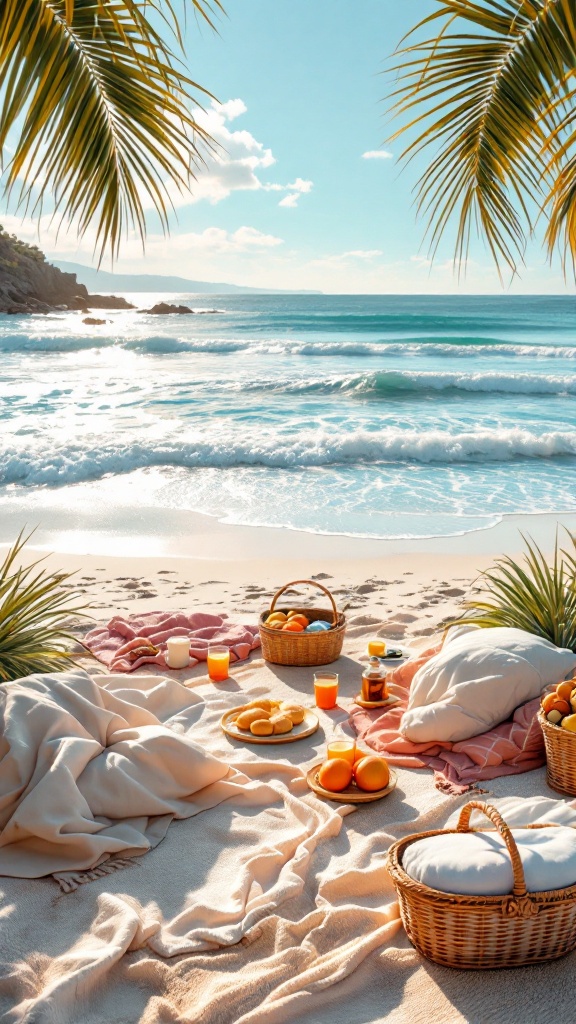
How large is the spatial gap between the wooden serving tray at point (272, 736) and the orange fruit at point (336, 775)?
523mm

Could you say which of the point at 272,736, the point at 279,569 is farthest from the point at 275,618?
the point at 279,569

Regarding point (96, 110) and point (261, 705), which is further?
point (261, 705)

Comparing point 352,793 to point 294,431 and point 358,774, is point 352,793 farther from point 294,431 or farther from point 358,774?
point 294,431

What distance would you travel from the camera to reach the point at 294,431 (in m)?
14.5

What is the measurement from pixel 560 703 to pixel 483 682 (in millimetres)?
394

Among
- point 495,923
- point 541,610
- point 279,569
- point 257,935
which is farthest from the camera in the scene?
point 279,569

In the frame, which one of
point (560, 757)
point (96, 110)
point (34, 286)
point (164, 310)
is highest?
point (34, 286)

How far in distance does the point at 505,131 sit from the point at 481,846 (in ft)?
11.5

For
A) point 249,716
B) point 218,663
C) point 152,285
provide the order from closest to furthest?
point 249,716
point 218,663
point 152,285

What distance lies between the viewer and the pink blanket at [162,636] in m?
5.16

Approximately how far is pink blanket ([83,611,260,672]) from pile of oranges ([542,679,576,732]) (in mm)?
2247

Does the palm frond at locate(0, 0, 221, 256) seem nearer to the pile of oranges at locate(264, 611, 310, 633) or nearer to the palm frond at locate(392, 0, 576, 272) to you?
the palm frond at locate(392, 0, 576, 272)

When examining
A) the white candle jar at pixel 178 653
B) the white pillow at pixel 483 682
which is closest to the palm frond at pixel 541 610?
the white pillow at pixel 483 682

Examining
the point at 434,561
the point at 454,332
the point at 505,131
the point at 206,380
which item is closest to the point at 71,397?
the point at 206,380
